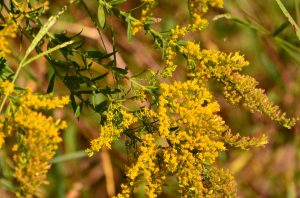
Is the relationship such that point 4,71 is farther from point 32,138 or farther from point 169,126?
point 169,126

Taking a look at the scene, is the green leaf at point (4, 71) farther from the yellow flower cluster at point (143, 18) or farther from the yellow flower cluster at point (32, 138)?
the yellow flower cluster at point (143, 18)

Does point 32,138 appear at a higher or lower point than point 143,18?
lower

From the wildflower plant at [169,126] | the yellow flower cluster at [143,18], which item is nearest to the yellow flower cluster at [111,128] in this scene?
the wildflower plant at [169,126]

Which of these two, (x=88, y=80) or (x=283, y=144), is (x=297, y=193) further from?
(x=88, y=80)

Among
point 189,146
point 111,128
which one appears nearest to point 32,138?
point 111,128

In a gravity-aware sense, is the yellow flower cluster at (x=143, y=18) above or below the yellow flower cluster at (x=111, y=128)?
above

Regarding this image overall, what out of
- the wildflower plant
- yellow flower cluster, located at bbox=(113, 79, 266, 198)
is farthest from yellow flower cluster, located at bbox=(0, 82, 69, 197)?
yellow flower cluster, located at bbox=(113, 79, 266, 198)
